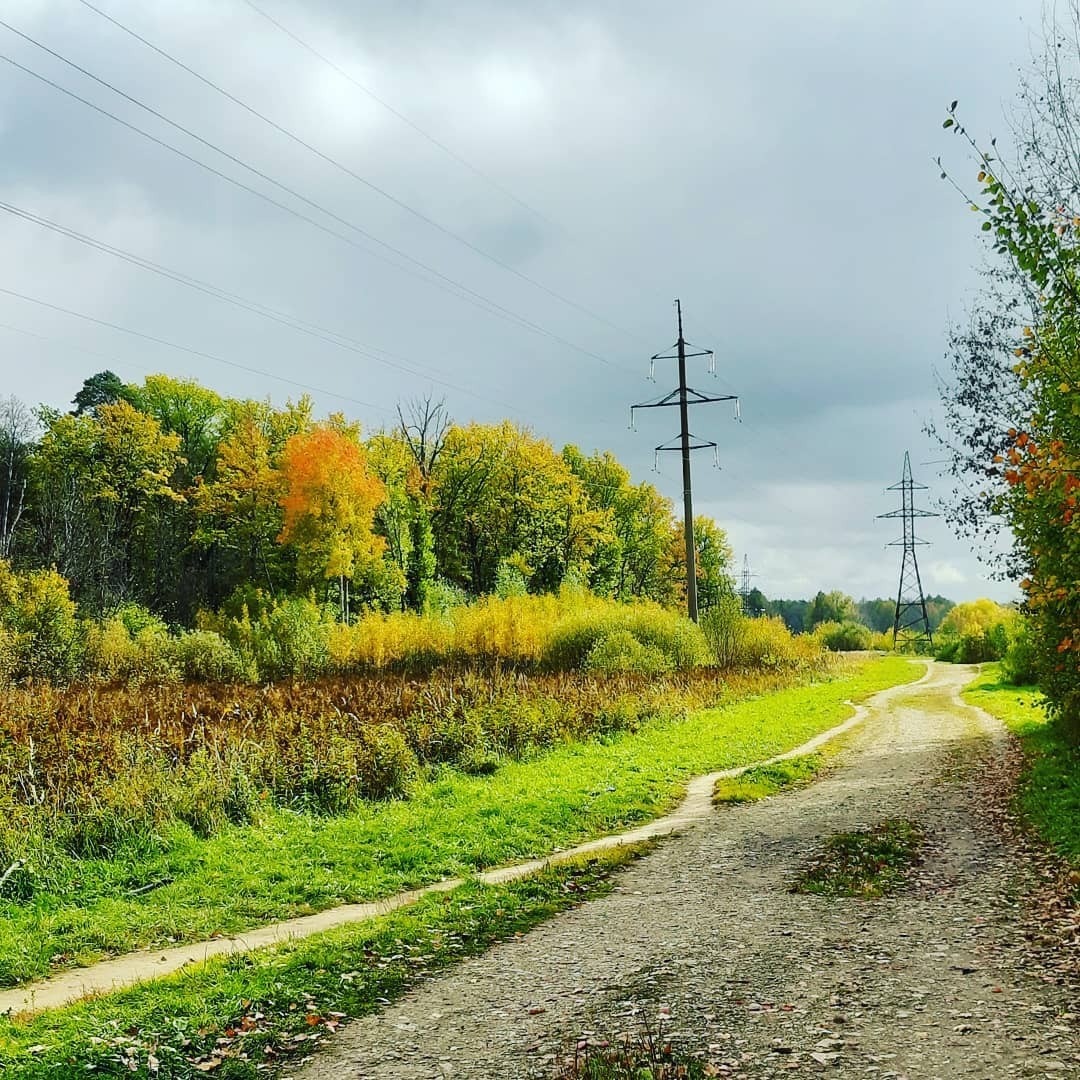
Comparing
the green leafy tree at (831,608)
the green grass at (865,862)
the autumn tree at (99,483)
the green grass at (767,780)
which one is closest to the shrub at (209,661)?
the green grass at (767,780)

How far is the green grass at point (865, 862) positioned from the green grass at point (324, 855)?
127 inches

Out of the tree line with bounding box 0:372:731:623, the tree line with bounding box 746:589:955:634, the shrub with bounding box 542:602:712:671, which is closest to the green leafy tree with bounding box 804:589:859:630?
the tree line with bounding box 746:589:955:634

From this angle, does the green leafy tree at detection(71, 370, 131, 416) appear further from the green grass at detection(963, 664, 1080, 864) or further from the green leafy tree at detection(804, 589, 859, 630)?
the green leafy tree at detection(804, 589, 859, 630)

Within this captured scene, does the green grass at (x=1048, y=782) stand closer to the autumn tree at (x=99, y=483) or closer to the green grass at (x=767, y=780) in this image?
the green grass at (x=767, y=780)

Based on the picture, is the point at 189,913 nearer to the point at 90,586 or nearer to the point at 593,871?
the point at 593,871

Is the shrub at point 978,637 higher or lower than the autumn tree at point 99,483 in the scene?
lower

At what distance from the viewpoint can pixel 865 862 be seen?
9.64m

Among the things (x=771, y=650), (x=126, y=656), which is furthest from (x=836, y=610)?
(x=126, y=656)

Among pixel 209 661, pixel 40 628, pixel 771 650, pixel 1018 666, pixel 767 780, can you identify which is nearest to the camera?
pixel 767 780

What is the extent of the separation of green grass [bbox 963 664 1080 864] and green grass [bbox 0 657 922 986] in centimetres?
473

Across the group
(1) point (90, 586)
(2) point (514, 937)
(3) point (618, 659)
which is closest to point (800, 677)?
(3) point (618, 659)

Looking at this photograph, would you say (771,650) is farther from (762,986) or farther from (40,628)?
(762,986)

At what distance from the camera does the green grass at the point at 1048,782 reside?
1030cm

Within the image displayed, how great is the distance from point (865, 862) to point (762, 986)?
140 inches
